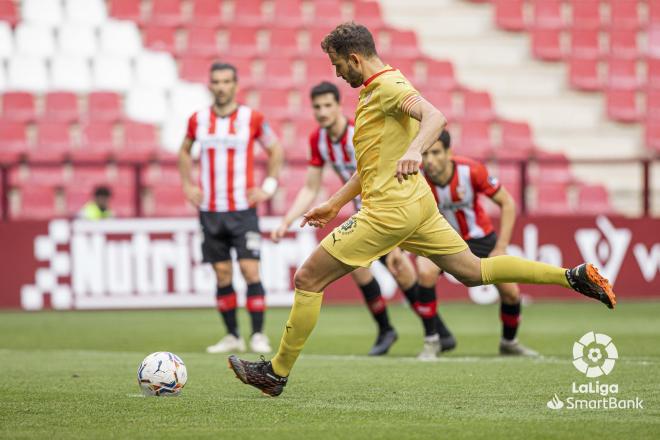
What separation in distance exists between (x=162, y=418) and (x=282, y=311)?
336 inches

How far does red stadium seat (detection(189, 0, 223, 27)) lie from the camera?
62.5ft

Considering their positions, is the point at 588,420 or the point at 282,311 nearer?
the point at 588,420

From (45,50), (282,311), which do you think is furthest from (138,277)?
(45,50)

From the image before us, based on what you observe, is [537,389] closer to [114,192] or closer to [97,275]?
[97,275]

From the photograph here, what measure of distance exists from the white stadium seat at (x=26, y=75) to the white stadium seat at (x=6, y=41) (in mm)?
222

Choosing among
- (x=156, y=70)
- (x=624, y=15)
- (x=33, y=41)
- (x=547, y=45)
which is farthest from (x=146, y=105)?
(x=624, y=15)

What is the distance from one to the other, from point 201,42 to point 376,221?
1325 cm

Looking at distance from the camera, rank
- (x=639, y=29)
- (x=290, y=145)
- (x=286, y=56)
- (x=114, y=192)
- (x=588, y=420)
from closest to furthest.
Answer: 1. (x=588, y=420)
2. (x=114, y=192)
3. (x=290, y=145)
4. (x=286, y=56)
5. (x=639, y=29)

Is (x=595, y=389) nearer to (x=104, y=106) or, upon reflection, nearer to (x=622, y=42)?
(x=104, y=106)

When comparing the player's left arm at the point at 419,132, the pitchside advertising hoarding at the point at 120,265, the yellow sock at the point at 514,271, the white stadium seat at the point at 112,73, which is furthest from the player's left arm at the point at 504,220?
the white stadium seat at the point at 112,73

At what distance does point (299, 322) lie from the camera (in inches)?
245

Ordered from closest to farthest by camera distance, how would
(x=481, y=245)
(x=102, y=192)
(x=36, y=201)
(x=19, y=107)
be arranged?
(x=481, y=245), (x=102, y=192), (x=36, y=201), (x=19, y=107)

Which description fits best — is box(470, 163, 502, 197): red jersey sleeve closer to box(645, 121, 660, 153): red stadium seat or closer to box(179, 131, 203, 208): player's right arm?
box(179, 131, 203, 208): player's right arm

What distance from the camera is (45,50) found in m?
18.1
